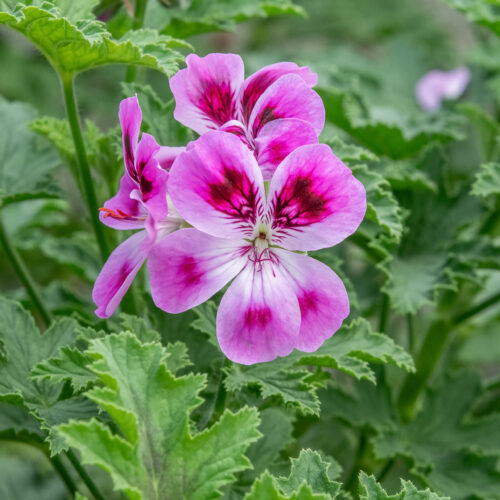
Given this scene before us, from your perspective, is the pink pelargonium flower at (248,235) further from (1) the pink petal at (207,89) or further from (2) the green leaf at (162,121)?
(2) the green leaf at (162,121)

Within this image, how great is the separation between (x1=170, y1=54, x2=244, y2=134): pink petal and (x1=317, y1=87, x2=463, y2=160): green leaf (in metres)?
0.59

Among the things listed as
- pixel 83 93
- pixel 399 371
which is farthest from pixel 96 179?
pixel 83 93

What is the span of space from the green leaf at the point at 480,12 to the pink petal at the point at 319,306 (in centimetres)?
83

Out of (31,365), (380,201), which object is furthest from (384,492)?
(31,365)

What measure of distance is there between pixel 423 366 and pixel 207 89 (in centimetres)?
91

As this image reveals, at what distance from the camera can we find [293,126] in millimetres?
961

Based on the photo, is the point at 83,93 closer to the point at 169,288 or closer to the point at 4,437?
the point at 4,437

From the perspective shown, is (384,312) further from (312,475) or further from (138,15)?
(138,15)

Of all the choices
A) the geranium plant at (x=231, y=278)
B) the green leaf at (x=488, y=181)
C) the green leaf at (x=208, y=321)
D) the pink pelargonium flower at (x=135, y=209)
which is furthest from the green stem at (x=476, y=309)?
the pink pelargonium flower at (x=135, y=209)

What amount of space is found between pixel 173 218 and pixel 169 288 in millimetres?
103

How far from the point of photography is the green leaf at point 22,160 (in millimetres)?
1409

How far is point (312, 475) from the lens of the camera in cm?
99

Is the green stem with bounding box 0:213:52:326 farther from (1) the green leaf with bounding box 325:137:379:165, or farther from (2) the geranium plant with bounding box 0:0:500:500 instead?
(1) the green leaf with bounding box 325:137:379:165

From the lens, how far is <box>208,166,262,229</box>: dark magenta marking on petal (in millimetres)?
916
